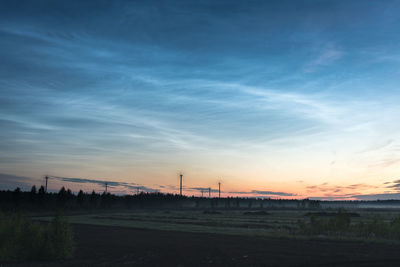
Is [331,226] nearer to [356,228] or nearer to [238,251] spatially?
[356,228]

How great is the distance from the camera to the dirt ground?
27406 millimetres

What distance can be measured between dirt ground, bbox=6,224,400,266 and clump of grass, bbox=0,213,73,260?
161 centimetres

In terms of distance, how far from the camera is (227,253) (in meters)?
31.6

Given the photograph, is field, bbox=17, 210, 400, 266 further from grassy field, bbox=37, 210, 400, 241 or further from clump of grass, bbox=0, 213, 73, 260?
grassy field, bbox=37, 210, 400, 241

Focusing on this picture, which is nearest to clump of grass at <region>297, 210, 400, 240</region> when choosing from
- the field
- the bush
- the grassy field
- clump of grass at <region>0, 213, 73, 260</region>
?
the bush

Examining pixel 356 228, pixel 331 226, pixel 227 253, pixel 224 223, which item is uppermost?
pixel 331 226

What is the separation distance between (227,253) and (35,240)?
15524mm

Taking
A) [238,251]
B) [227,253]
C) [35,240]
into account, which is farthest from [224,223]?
[35,240]

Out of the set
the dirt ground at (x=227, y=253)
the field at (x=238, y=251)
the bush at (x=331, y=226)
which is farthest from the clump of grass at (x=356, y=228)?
the dirt ground at (x=227, y=253)

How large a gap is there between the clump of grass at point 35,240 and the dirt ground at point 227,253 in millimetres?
1607

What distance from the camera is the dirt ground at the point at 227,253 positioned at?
2741 centimetres

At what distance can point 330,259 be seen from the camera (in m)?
28.4

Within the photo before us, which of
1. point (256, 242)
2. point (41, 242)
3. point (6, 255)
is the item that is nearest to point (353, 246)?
point (256, 242)

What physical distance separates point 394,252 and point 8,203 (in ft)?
467
